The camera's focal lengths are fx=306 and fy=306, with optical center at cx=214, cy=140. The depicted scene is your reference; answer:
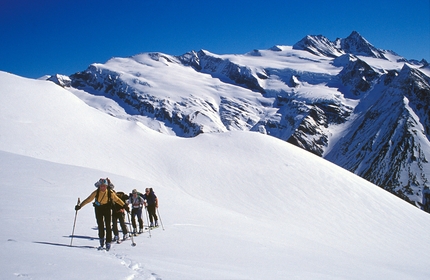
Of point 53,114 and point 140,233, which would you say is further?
point 53,114

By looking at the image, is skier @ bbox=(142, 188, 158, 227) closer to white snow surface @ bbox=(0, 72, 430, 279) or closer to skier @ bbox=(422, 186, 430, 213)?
white snow surface @ bbox=(0, 72, 430, 279)

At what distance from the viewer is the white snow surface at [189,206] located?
7.30 meters

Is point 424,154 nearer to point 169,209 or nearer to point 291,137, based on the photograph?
point 291,137

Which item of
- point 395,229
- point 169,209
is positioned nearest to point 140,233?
point 169,209

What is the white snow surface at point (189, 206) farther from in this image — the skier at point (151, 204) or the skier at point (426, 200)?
the skier at point (426, 200)

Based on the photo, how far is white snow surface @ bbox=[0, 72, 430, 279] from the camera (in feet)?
24.0

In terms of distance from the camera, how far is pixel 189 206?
63.2 ft

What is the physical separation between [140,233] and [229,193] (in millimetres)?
19974

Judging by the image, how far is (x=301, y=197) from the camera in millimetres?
30844

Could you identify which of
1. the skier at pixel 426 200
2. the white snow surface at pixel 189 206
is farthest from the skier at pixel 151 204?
the skier at pixel 426 200

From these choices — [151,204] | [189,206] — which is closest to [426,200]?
[189,206]

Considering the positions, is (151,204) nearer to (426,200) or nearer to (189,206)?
(189,206)

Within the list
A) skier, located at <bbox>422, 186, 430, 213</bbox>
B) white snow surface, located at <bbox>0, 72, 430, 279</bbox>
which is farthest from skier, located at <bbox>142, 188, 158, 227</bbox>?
skier, located at <bbox>422, 186, 430, 213</bbox>

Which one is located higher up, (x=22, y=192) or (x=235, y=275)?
(x=22, y=192)
